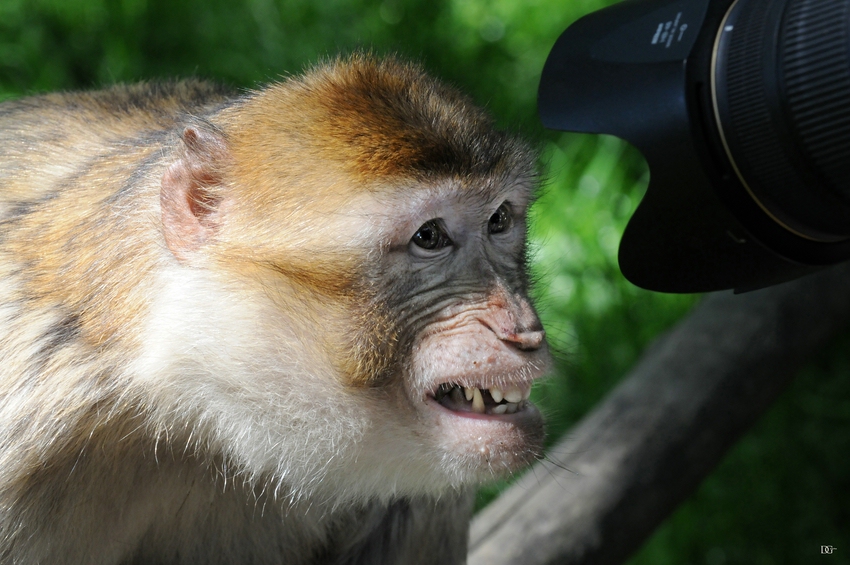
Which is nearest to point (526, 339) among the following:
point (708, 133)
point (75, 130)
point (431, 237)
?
point (431, 237)

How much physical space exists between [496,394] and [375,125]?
616 millimetres

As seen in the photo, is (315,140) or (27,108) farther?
(27,108)

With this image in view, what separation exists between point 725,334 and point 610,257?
1232 millimetres

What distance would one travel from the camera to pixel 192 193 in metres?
2.04

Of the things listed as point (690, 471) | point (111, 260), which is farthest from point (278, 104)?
point (690, 471)

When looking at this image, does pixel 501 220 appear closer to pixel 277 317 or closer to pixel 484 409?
pixel 484 409

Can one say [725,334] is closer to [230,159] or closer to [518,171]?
[518,171]

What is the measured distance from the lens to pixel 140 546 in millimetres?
2389

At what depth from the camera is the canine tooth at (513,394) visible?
1.98m

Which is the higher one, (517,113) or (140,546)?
(517,113)

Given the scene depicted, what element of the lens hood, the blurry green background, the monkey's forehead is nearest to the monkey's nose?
the lens hood

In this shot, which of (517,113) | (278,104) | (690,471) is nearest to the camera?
(278,104)

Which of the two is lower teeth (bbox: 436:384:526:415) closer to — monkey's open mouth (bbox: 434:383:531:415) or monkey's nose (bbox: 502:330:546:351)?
monkey's open mouth (bbox: 434:383:531:415)

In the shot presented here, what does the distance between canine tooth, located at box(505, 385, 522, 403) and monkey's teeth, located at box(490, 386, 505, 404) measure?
1 cm
